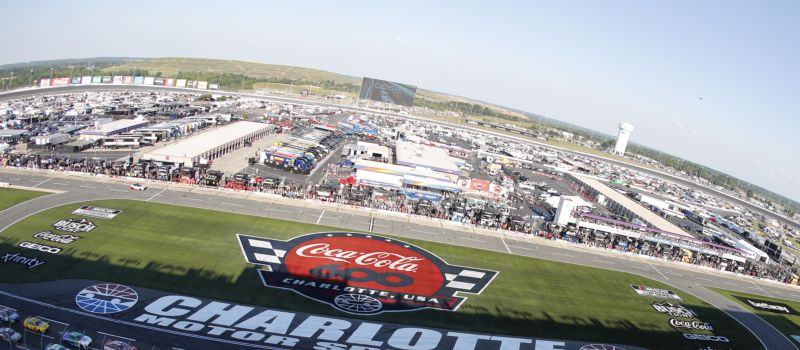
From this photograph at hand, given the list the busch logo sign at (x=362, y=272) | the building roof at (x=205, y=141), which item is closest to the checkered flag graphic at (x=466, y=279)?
the busch logo sign at (x=362, y=272)

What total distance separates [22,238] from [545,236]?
195 feet

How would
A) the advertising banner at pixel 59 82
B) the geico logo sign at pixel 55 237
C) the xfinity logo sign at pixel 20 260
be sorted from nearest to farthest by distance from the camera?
the xfinity logo sign at pixel 20 260, the geico logo sign at pixel 55 237, the advertising banner at pixel 59 82

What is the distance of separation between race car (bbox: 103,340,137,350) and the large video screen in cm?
10535

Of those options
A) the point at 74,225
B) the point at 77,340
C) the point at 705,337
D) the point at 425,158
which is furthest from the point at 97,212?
the point at 705,337

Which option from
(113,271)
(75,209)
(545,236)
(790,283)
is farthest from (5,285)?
(790,283)

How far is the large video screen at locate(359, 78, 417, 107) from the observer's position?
126 m

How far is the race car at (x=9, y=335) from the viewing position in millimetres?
24453

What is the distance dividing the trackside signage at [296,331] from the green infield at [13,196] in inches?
1098

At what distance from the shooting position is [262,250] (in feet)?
137

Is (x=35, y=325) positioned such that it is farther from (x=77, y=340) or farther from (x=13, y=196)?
(x=13, y=196)

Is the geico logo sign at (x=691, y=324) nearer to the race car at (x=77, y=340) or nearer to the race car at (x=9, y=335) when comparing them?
the race car at (x=77, y=340)

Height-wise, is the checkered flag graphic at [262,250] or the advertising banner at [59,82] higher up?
the advertising banner at [59,82]

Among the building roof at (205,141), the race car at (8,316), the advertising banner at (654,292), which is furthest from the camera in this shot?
the building roof at (205,141)

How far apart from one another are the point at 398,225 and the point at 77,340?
35.4 meters
